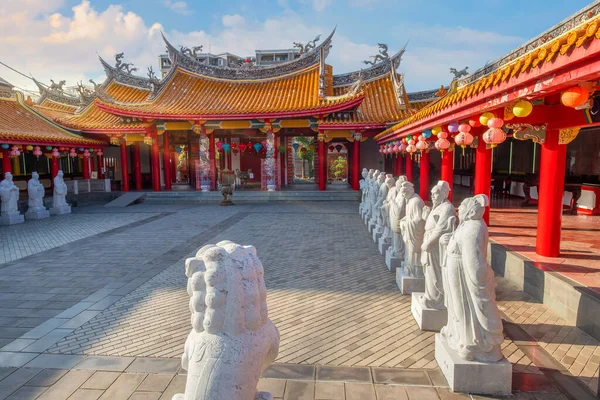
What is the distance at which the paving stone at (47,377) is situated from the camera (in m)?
3.34

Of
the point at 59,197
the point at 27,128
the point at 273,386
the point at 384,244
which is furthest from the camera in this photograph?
the point at 27,128

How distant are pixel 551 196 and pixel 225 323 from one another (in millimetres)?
5799

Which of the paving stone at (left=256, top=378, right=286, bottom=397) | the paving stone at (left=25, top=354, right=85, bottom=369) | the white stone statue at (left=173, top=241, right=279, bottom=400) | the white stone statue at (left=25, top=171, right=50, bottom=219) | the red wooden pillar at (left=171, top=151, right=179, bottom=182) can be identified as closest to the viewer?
the white stone statue at (left=173, top=241, right=279, bottom=400)

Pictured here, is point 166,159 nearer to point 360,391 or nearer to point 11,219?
point 11,219

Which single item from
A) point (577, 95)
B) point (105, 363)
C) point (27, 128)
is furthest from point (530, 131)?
point (27, 128)

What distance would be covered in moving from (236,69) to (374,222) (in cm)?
1364

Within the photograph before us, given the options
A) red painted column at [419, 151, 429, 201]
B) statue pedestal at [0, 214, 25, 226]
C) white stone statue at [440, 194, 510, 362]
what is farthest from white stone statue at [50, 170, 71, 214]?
white stone statue at [440, 194, 510, 362]

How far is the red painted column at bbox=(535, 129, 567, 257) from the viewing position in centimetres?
568

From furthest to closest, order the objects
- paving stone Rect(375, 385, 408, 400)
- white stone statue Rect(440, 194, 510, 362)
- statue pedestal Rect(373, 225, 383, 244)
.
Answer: statue pedestal Rect(373, 225, 383, 244)
paving stone Rect(375, 385, 408, 400)
white stone statue Rect(440, 194, 510, 362)

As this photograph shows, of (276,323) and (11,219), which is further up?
(11,219)

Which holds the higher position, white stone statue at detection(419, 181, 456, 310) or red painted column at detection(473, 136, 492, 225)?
red painted column at detection(473, 136, 492, 225)

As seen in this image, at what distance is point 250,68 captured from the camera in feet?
64.2

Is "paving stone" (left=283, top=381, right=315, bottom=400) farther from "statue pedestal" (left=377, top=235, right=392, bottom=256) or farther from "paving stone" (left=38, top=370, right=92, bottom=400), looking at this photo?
"statue pedestal" (left=377, top=235, right=392, bottom=256)

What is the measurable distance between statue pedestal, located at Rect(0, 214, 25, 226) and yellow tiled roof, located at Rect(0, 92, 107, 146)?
319 centimetres
